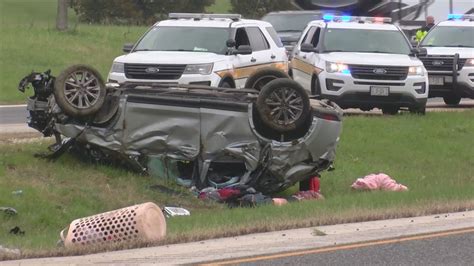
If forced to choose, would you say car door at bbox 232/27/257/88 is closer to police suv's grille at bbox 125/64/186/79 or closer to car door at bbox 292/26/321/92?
police suv's grille at bbox 125/64/186/79

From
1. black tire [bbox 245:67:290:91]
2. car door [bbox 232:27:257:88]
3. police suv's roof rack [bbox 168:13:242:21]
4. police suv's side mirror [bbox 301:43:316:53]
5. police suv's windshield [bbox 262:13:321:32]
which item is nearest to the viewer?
black tire [bbox 245:67:290:91]

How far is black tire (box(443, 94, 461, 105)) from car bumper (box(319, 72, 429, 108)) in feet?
13.1

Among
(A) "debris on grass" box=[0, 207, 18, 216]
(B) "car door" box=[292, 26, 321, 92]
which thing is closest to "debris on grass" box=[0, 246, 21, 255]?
(A) "debris on grass" box=[0, 207, 18, 216]

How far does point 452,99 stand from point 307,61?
5.22m

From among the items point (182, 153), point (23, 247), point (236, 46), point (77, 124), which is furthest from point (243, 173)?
point (236, 46)

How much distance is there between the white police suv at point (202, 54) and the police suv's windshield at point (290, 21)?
7.46 meters

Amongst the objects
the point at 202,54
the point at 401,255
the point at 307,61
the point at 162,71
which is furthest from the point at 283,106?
the point at 307,61

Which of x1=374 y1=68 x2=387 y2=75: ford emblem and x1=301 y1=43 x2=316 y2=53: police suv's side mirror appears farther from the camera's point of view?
x1=301 y1=43 x2=316 y2=53: police suv's side mirror

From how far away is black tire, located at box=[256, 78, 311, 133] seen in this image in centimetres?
1177

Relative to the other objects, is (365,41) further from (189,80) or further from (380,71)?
(189,80)

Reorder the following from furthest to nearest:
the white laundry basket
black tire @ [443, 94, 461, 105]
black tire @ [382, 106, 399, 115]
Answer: black tire @ [443, 94, 461, 105], black tire @ [382, 106, 399, 115], the white laundry basket

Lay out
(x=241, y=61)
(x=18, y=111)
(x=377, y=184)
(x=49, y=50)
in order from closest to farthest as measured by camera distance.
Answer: (x=377, y=184)
(x=241, y=61)
(x=18, y=111)
(x=49, y=50)

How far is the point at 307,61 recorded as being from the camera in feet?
62.3

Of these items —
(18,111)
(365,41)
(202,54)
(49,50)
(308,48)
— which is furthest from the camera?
(49,50)
